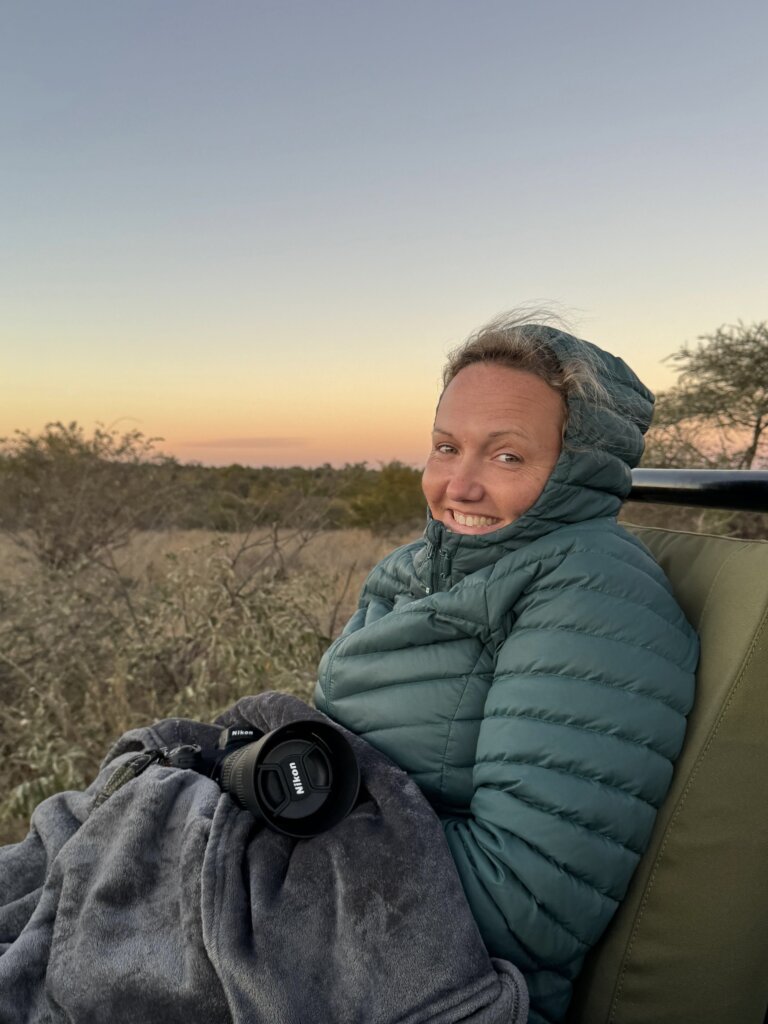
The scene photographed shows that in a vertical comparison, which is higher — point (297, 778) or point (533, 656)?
point (533, 656)

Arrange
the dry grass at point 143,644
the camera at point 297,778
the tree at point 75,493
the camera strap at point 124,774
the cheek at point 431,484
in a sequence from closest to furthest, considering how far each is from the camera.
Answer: the camera at point 297,778 < the camera strap at point 124,774 < the cheek at point 431,484 < the dry grass at point 143,644 < the tree at point 75,493

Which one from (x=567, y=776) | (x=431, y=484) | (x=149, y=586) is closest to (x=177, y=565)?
(x=149, y=586)

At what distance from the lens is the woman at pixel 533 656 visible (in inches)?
46.0

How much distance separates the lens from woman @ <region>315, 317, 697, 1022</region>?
117 cm

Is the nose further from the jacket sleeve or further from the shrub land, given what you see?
the shrub land

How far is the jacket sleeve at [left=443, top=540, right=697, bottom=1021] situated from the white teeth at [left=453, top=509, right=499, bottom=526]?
0.84 ft

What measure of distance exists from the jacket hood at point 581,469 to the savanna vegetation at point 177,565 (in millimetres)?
2699

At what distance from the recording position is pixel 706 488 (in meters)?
1.55

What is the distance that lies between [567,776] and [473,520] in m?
0.52

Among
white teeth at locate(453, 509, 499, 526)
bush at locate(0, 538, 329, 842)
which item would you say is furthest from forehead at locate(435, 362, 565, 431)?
bush at locate(0, 538, 329, 842)

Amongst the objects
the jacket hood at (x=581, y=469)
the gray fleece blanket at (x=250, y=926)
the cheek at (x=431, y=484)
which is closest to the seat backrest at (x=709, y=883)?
the gray fleece blanket at (x=250, y=926)

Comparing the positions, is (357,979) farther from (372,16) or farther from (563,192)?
(372,16)

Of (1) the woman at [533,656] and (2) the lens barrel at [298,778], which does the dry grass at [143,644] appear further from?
(2) the lens barrel at [298,778]

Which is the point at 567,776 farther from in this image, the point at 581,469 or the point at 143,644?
the point at 143,644
